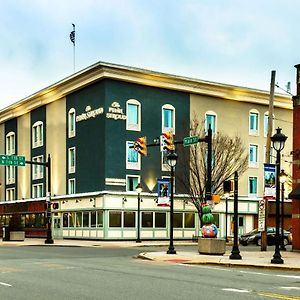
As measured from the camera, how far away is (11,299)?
38.4 feet

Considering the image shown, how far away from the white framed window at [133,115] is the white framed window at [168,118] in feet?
8.98

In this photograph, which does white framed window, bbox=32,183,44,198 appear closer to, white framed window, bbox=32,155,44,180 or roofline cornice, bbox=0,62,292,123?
white framed window, bbox=32,155,44,180

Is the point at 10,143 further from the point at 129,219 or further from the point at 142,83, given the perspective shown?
the point at 129,219

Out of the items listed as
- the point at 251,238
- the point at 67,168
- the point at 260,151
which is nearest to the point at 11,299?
the point at 251,238

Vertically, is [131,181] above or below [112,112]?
below

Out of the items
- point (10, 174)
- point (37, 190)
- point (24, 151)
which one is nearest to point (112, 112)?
point (37, 190)

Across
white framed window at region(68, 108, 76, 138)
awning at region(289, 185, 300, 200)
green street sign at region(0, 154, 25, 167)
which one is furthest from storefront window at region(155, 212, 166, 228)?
awning at region(289, 185, 300, 200)

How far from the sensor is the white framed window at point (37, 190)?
2406 inches

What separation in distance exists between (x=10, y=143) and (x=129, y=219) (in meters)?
22.7

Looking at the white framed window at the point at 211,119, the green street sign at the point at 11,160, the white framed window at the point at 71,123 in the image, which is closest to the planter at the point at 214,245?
the green street sign at the point at 11,160

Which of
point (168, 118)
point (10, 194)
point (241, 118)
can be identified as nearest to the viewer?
point (168, 118)

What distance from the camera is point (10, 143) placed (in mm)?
67625

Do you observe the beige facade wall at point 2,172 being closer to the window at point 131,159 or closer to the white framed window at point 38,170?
the white framed window at point 38,170

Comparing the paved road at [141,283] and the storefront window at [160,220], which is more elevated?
the paved road at [141,283]
